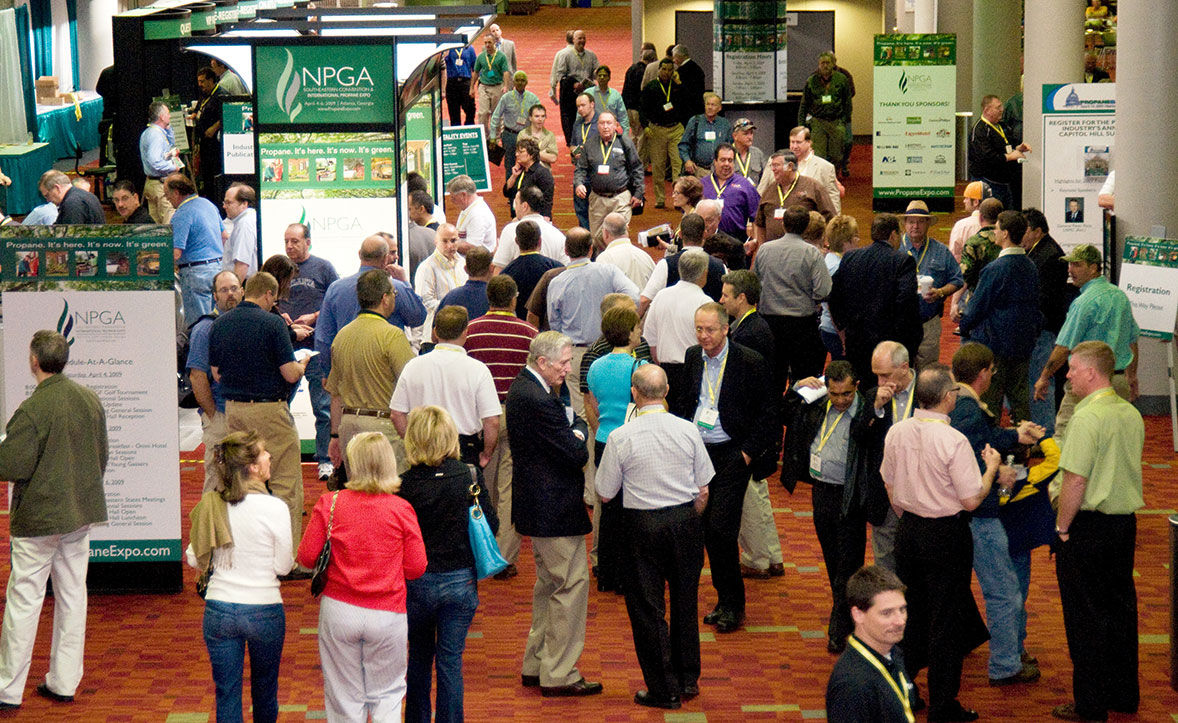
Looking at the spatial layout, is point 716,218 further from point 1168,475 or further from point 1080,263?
point 1168,475

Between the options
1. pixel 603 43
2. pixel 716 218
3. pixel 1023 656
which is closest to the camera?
pixel 1023 656

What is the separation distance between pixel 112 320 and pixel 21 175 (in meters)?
12.9

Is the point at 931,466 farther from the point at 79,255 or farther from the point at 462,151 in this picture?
the point at 462,151

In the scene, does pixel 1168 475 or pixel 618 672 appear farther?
pixel 1168 475

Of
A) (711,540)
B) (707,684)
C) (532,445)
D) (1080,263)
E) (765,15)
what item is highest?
(765,15)

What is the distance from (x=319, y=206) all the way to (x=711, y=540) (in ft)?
13.8

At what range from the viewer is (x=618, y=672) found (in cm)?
718

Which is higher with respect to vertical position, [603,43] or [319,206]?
[603,43]

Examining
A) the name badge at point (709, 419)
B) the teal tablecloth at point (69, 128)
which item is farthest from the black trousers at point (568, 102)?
the name badge at point (709, 419)

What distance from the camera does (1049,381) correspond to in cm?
983

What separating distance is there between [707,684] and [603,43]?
28571 mm

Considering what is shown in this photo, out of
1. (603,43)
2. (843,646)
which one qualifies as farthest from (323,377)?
(603,43)

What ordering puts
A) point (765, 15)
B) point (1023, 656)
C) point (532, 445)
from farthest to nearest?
point (765, 15) → point (1023, 656) → point (532, 445)

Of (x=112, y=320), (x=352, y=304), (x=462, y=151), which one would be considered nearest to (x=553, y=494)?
(x=352, y=304)
